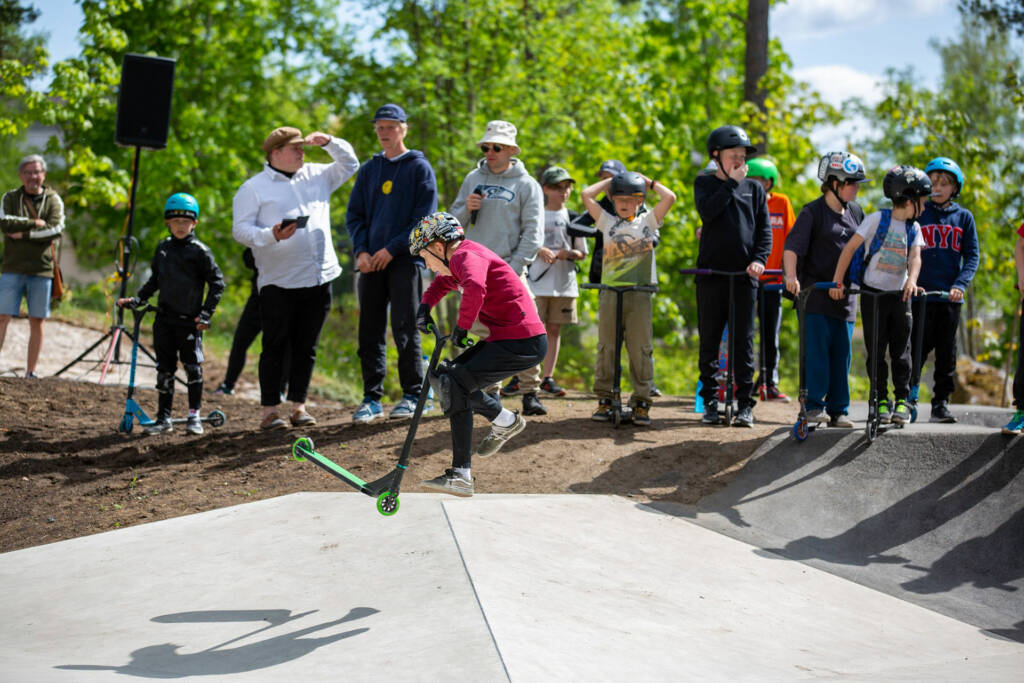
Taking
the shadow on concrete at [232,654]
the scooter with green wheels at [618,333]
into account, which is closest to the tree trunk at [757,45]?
the scooter with green wheels at [618,333]

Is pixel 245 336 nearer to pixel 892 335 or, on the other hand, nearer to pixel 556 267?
pixel 556 267

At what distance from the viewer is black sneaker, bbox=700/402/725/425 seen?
332 inches

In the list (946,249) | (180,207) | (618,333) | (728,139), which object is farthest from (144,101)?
(946,249)

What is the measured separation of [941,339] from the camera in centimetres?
810

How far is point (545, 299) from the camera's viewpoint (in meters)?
9.19

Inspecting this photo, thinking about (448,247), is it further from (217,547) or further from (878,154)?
(878,154)

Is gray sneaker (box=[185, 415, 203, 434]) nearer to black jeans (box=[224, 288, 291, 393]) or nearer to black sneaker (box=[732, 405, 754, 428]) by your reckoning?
black jeans (box=[224, 288, 291, 393])

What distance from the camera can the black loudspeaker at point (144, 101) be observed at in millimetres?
10039

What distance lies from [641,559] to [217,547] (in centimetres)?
245

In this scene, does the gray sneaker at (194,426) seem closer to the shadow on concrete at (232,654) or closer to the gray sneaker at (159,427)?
the gray sneaker at (159,427)

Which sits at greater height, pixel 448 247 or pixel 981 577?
pixel 448 247

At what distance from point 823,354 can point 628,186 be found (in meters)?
1.99

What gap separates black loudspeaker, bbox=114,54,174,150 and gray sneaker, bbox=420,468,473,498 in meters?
6.29

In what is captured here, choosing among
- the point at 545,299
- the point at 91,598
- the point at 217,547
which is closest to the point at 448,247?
the point at 217,547
